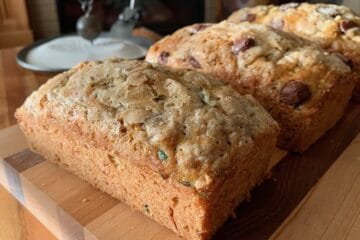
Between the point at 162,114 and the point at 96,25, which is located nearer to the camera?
the point at 162,114

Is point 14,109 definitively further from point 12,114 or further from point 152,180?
point 152,180

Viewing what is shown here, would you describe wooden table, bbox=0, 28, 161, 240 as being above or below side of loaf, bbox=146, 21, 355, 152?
below

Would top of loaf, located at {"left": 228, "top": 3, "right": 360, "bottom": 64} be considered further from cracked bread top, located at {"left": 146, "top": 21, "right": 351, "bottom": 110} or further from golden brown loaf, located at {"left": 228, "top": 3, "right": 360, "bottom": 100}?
cracked bread top, located at {"left": 146, "top": 21, "right": 351, "bottom": 110}

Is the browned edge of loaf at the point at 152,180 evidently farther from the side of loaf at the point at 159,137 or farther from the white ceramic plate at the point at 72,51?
the white ceramic plate at the point at 72,51

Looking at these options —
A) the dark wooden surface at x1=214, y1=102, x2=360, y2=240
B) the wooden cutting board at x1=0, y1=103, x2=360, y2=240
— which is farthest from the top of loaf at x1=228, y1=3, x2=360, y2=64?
the wooden cutting board at x1=0, y1=103, x2=360, y2=240

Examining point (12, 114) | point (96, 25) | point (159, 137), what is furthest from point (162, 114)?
point (96, 25)

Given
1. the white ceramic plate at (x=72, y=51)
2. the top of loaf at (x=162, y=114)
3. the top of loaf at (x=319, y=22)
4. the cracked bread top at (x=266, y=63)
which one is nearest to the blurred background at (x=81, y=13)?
the white ceramic plate at (x=72, y=51)
